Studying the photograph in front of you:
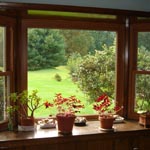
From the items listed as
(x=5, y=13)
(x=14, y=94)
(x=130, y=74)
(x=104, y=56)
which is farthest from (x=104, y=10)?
(x=14, y=94)

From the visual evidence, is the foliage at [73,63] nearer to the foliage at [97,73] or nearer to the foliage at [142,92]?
the foliage at [97,73]

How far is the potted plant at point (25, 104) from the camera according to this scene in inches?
122

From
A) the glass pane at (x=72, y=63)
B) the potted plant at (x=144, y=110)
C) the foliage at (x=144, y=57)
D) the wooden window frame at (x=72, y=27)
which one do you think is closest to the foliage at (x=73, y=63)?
the glass pane at (x=72, y=63)

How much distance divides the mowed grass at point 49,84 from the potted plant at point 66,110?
18 centimetres

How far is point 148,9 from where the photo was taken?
3635 millimetres

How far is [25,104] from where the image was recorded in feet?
10.6

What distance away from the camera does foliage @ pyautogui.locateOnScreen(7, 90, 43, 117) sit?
3102mm

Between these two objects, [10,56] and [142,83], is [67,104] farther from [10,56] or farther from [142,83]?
[142,83]

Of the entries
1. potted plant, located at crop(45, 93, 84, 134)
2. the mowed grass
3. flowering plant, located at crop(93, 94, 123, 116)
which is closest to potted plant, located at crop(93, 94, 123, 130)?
flowering plant, located at crop(93, 94, 123, 116)

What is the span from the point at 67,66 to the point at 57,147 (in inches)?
39.7

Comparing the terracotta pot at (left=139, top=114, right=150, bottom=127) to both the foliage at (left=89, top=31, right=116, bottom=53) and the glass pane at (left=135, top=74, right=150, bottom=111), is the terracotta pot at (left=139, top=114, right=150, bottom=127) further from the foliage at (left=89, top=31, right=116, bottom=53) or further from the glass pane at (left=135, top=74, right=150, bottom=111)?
the foliage at (left=89, top=31, right=116, bottom=53)

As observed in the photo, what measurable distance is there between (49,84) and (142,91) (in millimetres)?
1153

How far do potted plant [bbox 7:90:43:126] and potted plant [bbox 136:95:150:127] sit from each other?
1.15 meters

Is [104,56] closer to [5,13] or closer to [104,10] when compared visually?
[104,10]
